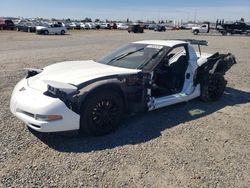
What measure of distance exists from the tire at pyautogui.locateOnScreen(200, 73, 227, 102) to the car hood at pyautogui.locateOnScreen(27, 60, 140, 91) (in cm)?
222

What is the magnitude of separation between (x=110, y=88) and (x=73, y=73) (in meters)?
0.70

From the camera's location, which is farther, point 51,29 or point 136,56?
point 51,29

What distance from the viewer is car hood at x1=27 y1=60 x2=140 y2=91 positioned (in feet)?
14.3

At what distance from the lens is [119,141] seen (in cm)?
438

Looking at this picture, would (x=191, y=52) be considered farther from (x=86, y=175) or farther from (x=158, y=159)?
(x=86, y=175)

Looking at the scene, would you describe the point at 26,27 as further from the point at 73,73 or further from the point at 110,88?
the point at 110,88

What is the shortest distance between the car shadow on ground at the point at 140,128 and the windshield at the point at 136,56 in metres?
1.03

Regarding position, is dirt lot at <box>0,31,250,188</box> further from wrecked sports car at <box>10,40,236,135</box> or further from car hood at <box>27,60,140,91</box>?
car hood at <box>27,60,140,91</box>

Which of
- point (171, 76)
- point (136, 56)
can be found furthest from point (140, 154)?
point (171, 76)

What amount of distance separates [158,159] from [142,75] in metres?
1.49

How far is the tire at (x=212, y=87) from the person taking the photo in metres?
6.30

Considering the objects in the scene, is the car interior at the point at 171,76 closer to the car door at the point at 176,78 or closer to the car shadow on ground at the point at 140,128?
the car door at the point at 176,78

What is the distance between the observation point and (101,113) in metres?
4.36

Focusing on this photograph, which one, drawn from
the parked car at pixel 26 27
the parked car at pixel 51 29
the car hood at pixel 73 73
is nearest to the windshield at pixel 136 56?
the car hood at pixel 73 73
